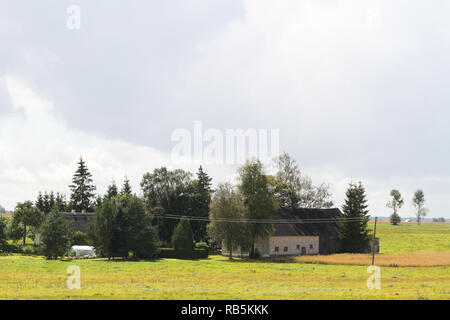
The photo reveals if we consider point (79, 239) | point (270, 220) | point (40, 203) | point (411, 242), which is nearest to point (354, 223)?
point (270, 220)

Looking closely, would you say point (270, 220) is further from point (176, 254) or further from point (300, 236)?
point (176, 254)

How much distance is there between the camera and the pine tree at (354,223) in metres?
72.3

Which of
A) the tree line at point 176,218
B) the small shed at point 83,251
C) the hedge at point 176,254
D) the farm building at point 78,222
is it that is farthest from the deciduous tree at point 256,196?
the farm building at point 78,222

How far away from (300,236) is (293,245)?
6.15 feet

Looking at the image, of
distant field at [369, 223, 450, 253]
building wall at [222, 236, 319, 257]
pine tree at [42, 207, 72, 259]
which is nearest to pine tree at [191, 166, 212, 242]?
building wall at [222, 236, 319, 257]

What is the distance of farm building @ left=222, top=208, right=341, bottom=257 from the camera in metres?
68.5

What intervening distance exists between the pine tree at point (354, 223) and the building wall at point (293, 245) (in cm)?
482

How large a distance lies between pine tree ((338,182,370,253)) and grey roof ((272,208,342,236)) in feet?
11.3

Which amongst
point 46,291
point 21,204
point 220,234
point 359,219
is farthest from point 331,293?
point 21,204

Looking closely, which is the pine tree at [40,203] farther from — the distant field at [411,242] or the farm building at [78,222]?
the distant field at [411,242]

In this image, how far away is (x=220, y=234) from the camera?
62.8m

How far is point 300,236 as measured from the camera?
71500mm
